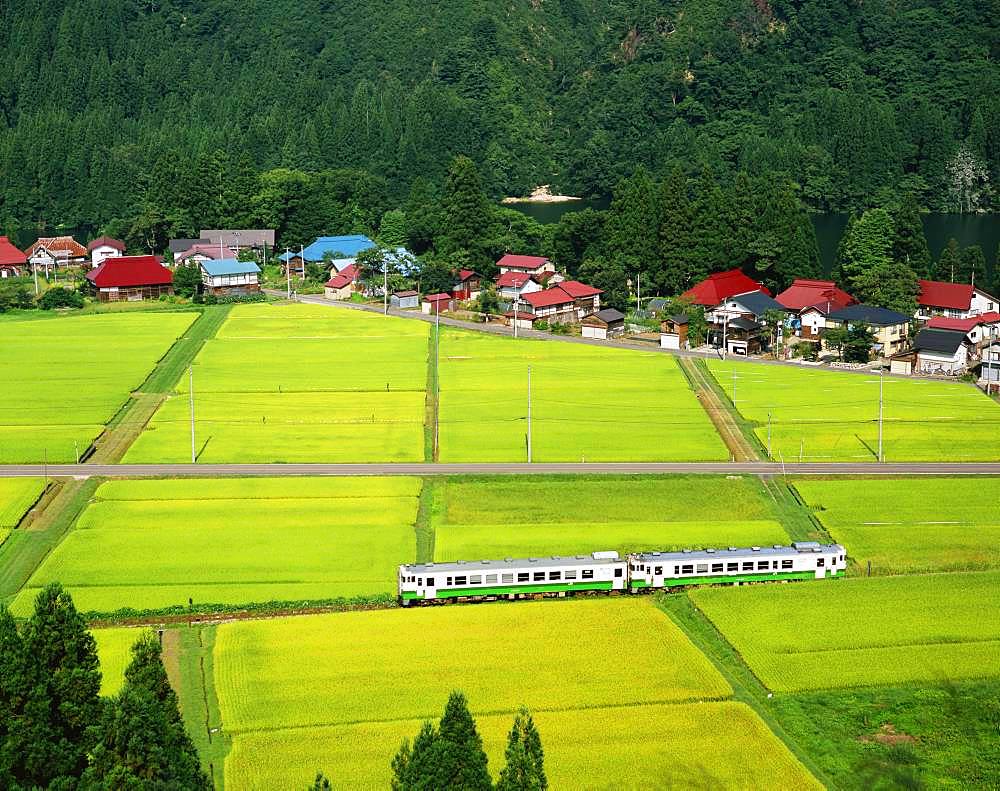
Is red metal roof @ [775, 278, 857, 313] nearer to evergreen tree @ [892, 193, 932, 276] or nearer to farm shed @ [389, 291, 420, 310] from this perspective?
evergreen tree @ [892, 193, 932, 276]

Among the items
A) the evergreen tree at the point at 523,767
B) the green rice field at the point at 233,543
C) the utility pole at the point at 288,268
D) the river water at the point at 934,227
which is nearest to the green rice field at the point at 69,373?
the green rice field at the point at 233,543

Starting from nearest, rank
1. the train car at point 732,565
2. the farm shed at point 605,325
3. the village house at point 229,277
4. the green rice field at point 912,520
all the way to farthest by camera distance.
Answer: the train car at point 732,565 < the green rice field at point 912,520 < the farm shed at point 605,325 < the village house at point 229,277

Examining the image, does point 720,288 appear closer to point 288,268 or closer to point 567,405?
point 567,405

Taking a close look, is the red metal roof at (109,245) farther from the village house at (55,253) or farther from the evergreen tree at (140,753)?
the evergreen tree at (140,753)

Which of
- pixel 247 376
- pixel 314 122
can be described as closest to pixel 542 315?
pixel 247 376

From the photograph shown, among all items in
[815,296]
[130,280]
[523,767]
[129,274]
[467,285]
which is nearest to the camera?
[523,767]

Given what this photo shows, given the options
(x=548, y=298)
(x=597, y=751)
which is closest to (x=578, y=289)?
(x=548, y=298)
